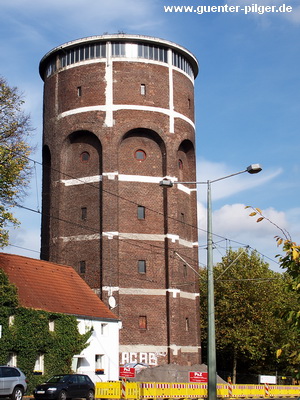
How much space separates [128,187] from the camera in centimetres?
4450

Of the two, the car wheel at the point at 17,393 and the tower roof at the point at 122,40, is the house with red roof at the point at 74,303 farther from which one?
the tower roof at the point at 122,40

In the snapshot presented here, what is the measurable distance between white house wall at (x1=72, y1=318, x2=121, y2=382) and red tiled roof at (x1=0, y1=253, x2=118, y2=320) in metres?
0.56

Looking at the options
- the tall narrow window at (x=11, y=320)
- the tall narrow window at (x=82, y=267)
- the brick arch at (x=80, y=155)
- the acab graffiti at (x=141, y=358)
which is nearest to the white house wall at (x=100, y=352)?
the acab graffiti at (x=141, y=358)

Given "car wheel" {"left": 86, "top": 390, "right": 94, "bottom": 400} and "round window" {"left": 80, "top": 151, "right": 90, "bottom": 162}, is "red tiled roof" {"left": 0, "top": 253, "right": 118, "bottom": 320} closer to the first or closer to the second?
"car wheel" {"left": 86, "top": 390, "right": 94, "bottom": 400}

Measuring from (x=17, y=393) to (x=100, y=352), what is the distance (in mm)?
13291

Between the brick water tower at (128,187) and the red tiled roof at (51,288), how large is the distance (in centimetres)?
299

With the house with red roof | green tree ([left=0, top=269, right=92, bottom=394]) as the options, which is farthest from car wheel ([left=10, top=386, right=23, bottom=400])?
the house with red roof

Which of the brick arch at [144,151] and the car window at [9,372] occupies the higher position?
the brick arch at [144,151]

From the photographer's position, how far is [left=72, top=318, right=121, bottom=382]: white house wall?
113 ft

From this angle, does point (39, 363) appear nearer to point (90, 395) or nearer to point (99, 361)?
point (90, 395)

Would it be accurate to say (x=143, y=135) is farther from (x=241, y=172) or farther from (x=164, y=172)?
(x=241, y=172)

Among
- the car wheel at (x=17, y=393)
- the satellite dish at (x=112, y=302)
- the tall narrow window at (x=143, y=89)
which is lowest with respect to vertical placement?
the car wheel at (x=17, y=393)

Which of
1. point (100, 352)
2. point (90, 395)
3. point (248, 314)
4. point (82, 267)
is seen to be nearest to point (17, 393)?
point (90, 395)

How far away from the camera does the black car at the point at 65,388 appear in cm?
2489
